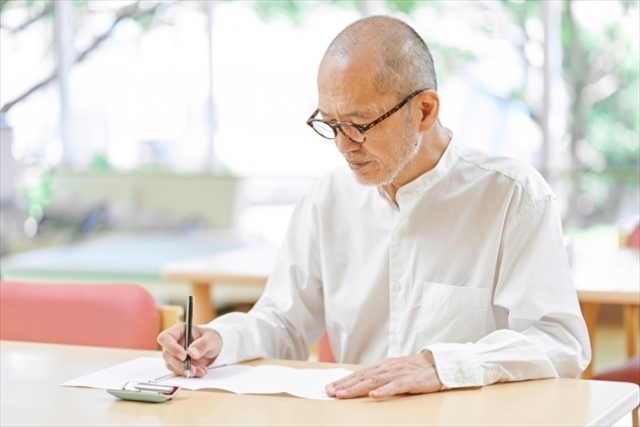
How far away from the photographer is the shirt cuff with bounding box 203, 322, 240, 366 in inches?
77.8

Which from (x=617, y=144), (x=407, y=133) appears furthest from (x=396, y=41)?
(x=617, y=144)

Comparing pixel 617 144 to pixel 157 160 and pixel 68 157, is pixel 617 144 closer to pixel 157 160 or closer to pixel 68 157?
pixel 157 160

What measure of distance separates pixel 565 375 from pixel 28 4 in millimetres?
7226

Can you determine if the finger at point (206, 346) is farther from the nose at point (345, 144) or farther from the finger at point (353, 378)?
the nose at point (345, 144)

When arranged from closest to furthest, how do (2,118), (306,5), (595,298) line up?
(595,298) → (306,5) → (2,118)

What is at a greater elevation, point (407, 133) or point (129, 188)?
point (407, 133)

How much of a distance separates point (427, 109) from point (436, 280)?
1.18 feet

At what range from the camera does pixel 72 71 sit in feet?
27.4

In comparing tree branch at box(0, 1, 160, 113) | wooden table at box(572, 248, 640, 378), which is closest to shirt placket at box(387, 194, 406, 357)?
wooden table at box(572, 248, 640, 378)

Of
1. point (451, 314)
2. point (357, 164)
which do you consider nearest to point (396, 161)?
point (357, 164)

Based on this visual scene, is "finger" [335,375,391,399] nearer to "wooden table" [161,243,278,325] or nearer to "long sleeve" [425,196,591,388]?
"long sleeve" [425,196,591,388]

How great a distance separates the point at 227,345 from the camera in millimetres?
1991

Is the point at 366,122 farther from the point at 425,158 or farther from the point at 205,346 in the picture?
the point at 205,346

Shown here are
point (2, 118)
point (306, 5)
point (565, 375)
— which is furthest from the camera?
point (2, 118)
